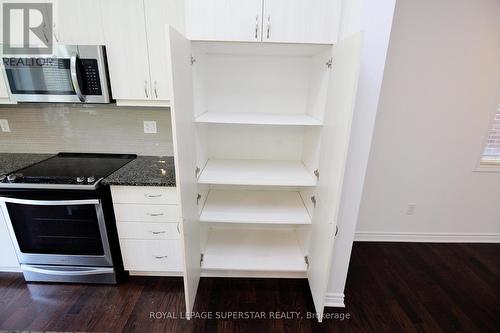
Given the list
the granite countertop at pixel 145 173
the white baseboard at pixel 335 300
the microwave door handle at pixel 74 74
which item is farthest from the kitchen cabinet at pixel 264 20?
the white baseboard at pixel 335 300

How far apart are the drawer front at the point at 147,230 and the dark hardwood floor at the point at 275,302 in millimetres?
440

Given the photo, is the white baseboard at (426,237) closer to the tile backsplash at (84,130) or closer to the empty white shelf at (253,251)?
the empty white shelf at (253,251)

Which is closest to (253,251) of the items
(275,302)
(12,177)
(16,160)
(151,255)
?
(275,302)

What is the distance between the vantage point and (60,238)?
5.62 feet

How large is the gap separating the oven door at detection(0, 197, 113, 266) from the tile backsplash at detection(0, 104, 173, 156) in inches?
26.1

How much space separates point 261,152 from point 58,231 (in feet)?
5.51

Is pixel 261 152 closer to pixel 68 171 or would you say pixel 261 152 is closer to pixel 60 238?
→ pixel 68 171

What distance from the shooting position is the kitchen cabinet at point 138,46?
1482mm

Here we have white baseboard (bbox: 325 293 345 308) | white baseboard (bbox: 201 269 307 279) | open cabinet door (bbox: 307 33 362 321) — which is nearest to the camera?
open cabinet door (bbox: 307 33 362 321)

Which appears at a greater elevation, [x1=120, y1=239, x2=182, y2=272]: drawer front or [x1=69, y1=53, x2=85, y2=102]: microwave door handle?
[x1=69, y1=53, x2=85, y2=102]: microwave door handle

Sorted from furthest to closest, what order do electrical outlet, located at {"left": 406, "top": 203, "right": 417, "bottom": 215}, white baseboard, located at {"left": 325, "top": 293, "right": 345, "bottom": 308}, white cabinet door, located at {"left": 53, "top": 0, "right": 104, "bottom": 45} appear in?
electrical outlet, located at {"left": 406, "top": 203, "right": 417, "bottom": 215}, white baseboard, located at {"left": 325, "top": 293, "right": 345, "bottom": 308}, white cabinet door, located at {"left": 53, "top": 0, "right": 104, "bottom": 45}

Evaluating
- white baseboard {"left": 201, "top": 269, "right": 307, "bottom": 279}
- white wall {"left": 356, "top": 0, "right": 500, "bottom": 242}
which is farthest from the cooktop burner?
white wall {"left": 356, "top": 0, "right": 500, "bottom": 242}

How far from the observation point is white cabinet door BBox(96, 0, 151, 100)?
1483 millimetres
